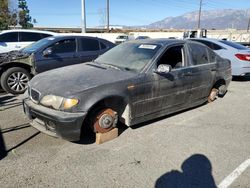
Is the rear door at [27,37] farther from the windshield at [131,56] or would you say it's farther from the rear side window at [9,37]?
the windshield at [131,56]

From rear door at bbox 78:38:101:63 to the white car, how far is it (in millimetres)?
3079

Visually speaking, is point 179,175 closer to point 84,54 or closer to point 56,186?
point 56,186

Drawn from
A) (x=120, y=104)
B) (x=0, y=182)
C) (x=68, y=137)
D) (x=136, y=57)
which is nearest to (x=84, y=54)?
(x=136, y=57)

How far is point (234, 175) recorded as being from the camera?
3.32m

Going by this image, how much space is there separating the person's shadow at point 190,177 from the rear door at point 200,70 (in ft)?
6.83

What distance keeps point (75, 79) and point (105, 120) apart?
2.54ft

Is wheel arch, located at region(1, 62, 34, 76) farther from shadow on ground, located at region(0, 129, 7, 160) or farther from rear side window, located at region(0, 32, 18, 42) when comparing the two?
rear side window, located at region(0, 32, 18, 42)

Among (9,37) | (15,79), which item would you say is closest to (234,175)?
(15,79)

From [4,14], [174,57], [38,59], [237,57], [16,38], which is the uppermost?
[4,14]

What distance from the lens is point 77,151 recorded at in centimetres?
380

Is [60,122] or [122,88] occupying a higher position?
[122,88]

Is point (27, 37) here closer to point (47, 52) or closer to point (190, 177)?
point (47, 52)

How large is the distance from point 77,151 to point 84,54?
449 cm

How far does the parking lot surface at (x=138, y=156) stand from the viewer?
3.16 metres
